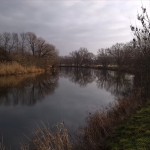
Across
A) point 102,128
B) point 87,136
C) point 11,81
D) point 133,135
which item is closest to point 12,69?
point 11,81

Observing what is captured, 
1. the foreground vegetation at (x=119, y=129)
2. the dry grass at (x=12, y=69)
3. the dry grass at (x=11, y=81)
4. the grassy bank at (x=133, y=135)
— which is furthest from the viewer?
the dry grass at (x=12, y=69)

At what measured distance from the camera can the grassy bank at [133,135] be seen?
5.21m

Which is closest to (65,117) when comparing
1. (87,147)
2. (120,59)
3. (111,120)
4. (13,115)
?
(13,115)

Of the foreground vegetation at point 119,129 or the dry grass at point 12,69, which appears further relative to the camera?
the dry grass at point 12,69

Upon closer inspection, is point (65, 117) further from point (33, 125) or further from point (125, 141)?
point (125, 141)

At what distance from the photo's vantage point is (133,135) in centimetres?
596

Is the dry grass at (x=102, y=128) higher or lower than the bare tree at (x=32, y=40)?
lower

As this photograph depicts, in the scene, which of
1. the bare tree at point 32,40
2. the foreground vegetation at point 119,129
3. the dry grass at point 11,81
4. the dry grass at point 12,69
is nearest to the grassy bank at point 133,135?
the foreground vegetation at point 119,129

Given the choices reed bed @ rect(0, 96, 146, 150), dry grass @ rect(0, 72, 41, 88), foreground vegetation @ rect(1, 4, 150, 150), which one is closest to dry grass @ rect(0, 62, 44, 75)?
dry grass @ rect(0, 72, 41, 88)

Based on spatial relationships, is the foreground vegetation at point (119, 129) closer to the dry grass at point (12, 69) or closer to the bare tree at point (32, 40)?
the dry grass at point (12, 69)

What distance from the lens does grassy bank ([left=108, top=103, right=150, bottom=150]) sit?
5211mm

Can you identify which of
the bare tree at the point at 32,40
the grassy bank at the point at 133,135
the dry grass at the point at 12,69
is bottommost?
the grassy bank at the point at 133,135

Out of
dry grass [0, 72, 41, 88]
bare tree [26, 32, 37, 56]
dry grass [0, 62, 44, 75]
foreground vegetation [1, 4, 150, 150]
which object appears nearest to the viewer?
foreground vegetation [1, 4, 150, 150]

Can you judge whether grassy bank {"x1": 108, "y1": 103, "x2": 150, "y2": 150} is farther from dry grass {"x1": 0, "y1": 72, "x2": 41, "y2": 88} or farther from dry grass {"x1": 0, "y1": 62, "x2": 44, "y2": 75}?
dry grass {"x1": 0, "y1": 62, "x2": 44, "y2": 75}
